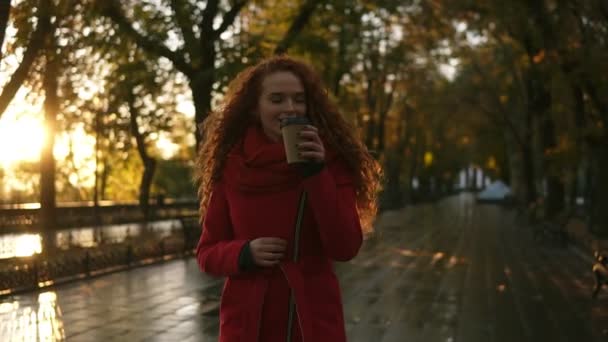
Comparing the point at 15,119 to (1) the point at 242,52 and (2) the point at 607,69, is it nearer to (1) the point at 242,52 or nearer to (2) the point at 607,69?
(1) the point at 242,52

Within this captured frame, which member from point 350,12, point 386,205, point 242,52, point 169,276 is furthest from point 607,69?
point 386,205

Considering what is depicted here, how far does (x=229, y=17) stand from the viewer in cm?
1691

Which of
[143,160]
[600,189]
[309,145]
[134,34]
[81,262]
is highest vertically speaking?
[134,34]

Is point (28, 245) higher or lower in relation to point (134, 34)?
lower

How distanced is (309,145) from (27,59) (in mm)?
12494

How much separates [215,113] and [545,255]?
20.1 metres

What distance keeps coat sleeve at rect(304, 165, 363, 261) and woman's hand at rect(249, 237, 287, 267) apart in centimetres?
14

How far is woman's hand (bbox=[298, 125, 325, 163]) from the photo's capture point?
2.62 metres

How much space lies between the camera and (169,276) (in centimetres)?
1616

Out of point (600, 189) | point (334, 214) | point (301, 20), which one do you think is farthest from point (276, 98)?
point (600, 189)

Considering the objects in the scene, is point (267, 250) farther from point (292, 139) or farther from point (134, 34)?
point (134, 34)

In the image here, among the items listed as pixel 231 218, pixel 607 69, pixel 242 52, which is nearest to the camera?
pixel 231 218

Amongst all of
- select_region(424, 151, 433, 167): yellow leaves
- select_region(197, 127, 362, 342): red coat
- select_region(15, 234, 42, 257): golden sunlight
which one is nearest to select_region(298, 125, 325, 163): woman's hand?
select_region(197, 127, 362, 342): red coat

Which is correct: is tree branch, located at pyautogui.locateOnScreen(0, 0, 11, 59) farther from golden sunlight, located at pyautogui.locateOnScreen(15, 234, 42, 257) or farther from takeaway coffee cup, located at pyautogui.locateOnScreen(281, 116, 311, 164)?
takeaway coffee cup, located at pyautogui.locateOnScreen(281, 116, 311, 164)
